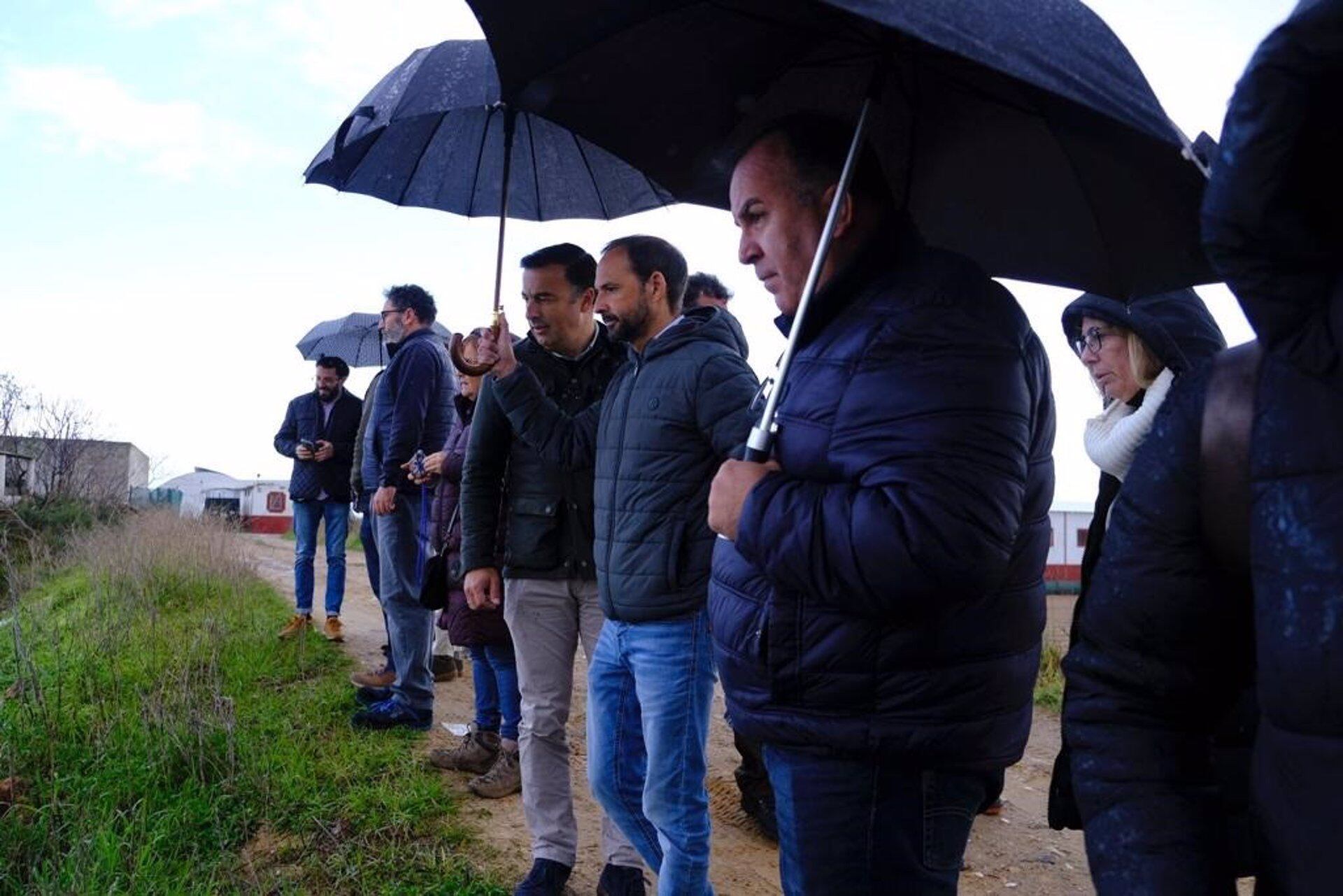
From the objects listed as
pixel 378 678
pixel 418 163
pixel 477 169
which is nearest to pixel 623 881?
pixel 477 169

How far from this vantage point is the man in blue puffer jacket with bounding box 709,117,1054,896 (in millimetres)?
1824

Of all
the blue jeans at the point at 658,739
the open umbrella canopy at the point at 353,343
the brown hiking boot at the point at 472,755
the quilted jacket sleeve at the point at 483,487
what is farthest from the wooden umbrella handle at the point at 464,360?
the open umbrella canopy at the point at 353,343

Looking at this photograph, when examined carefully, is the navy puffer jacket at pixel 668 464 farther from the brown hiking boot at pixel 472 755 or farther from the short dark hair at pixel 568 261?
the brown hiking boot at pixel 472 755

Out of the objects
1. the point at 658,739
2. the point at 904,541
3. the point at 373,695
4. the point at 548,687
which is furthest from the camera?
the point at 373,695

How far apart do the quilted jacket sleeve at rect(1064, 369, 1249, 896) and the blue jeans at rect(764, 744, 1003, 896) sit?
0.59 meters

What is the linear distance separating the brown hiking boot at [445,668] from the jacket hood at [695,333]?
15.8 ft

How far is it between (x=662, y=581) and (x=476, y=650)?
7.39ft

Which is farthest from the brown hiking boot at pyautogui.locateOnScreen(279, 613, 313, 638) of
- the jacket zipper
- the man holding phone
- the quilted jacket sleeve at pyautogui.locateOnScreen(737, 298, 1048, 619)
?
the quilted jacket sleeve at pyautogui.locateOnScreen(737, 298, 1048, 619)

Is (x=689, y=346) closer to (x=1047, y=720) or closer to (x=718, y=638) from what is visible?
(x=718, y=638)

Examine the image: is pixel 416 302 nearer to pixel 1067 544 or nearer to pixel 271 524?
pixel 1067 544

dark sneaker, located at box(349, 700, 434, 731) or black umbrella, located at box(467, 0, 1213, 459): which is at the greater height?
black umbrella, located at box(467, 0, 1213, 459)

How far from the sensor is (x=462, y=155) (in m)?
4.89

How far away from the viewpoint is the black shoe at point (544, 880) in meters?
3.70

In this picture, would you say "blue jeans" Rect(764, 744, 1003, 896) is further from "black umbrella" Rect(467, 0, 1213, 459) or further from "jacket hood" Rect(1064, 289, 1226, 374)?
"jacket hood" Rect(1064, 289, 1226, 374)
